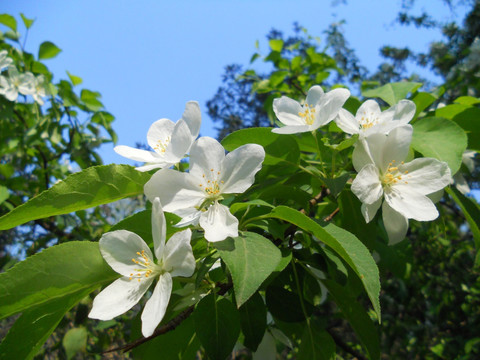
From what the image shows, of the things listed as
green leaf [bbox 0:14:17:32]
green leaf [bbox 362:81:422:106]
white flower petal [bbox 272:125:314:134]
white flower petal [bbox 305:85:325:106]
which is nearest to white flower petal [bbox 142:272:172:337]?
white flower petal [bbox 272:125:314:134]

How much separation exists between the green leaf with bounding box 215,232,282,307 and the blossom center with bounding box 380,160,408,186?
404mm

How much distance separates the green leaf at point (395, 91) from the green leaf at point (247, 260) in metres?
0.81

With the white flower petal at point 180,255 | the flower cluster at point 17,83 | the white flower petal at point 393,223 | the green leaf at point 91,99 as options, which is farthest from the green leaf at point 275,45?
the white flower petal at point 180,255

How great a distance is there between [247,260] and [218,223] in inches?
5.7

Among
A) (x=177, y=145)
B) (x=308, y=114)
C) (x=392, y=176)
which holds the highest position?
(x=177, y=145)

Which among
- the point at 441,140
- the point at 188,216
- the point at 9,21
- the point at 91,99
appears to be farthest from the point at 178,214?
the point at 9,21

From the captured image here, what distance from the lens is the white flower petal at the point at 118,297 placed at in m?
0.88

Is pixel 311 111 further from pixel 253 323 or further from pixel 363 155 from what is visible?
pixel 253 323

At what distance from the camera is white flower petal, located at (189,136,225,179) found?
978mm

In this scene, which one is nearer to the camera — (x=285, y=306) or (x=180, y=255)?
(x=180, y=255)

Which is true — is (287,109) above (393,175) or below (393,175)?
above

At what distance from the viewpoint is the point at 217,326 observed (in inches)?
34.0

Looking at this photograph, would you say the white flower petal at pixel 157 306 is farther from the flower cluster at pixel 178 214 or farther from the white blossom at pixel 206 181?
the white blossom at pixel 206 181

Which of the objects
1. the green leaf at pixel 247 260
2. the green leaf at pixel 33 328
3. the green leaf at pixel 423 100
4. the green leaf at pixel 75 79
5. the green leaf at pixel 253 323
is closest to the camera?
the green leaf at pixel 247 260
